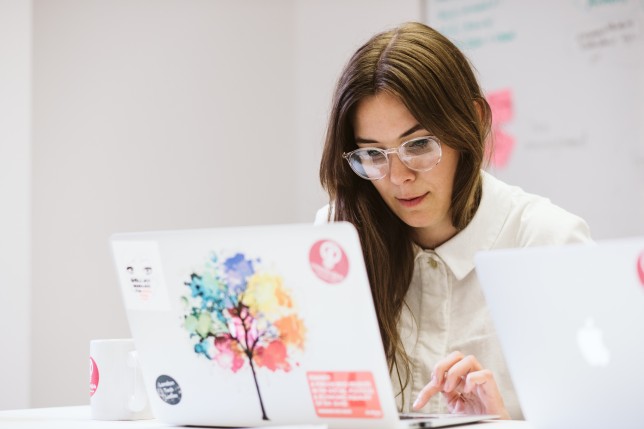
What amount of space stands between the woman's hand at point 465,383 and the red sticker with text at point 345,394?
0.78 ft

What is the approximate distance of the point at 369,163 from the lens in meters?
1.59

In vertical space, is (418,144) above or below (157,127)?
below

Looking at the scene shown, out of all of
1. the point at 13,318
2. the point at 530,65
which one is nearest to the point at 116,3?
the point at 13,318

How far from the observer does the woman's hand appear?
122cm

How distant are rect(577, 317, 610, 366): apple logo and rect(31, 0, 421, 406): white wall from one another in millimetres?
2086

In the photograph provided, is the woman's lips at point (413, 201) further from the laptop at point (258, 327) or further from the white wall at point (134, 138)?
the white wall at point (134, 138)

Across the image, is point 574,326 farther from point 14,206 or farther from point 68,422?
point 14,206

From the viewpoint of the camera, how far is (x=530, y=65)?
9.03ft

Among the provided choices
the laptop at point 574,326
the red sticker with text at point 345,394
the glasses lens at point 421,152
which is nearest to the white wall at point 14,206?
the glasses lens at point 421,152

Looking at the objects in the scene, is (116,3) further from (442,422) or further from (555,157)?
(442,422)

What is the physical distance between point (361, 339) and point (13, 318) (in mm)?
1728

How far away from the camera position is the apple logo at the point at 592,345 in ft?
2.90

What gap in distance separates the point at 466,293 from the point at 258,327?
0.70m

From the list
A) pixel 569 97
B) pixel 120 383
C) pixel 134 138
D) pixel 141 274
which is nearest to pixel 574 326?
pixel 141 274
